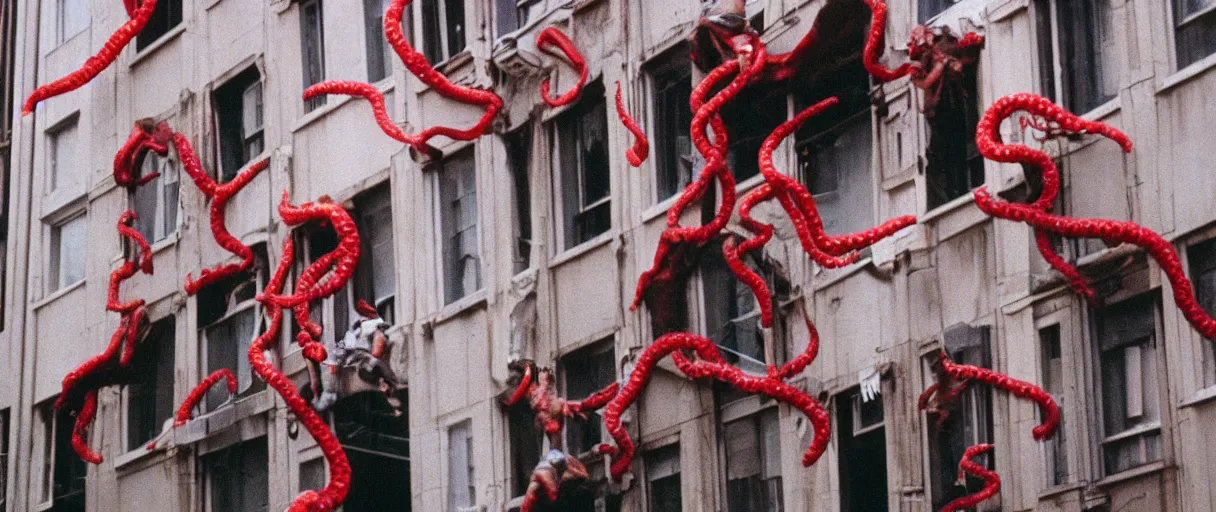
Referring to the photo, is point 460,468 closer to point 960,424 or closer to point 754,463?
point 754,463

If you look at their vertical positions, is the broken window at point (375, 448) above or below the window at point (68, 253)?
below

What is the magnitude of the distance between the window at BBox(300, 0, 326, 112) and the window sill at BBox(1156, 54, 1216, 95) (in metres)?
9.17

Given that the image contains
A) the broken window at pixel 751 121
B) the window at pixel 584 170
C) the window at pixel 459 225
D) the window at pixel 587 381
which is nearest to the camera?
the broken window at pixel 751 121

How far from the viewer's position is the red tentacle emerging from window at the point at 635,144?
20.5m

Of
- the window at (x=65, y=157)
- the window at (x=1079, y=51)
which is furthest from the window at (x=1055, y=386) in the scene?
the window at (x=65, y=157)

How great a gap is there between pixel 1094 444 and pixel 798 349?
2822mm

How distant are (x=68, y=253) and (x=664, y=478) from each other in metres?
9.07

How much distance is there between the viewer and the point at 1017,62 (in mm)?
17969

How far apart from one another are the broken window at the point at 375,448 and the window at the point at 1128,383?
7007 mm

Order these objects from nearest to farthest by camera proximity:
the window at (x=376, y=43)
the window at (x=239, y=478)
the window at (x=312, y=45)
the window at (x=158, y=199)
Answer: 1. the window at (x=376, y=43)
2. the window at (x=239, y=478)
3. the window at (x=312, y=45)
4. the window at (x=158, y=199)

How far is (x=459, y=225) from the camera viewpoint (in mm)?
22375

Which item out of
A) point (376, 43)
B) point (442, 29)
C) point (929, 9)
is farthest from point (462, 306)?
point (929, 9)

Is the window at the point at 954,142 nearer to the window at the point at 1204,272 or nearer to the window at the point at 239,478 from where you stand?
the window at the point at 1204,272

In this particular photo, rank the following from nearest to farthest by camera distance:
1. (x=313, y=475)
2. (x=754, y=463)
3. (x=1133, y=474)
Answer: (x=1133, y=474) < (x=754, y=463) < (x=313, y=475)
